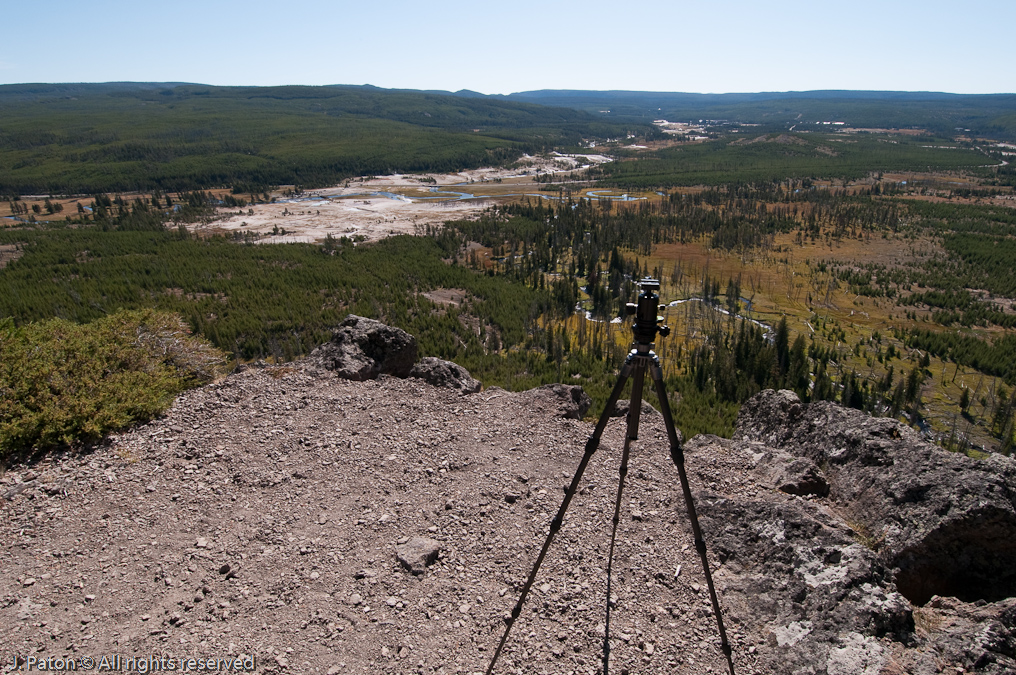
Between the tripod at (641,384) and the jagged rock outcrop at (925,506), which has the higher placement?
the tripod at (641,384)

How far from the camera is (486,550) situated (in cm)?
898

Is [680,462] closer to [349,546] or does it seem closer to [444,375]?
[349,546]

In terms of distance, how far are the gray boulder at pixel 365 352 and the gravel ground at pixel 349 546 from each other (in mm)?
2288

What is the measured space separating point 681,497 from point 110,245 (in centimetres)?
7112

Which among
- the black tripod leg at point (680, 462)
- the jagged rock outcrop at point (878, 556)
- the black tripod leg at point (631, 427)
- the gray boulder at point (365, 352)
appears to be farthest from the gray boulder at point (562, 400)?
the black tripod leg at point (680, 462)

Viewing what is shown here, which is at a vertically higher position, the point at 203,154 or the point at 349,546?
the point at 203,154


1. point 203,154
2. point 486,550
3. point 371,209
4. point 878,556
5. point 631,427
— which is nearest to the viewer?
point 631,427

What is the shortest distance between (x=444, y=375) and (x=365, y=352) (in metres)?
2.93

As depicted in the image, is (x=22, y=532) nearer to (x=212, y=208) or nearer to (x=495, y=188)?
(x=212, y=208)

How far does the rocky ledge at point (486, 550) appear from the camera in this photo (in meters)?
7.10

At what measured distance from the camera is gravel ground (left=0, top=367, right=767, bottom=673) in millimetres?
7207

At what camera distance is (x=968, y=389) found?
3098 centimetres

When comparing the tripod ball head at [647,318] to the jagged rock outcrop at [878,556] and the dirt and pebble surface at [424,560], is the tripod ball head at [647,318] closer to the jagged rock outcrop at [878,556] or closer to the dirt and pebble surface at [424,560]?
the dirt and pebble surface at [424,560]

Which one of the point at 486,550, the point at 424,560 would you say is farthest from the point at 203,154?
the point at 486,550
